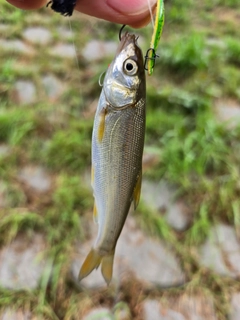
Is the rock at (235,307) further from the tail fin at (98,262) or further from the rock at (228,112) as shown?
the rock at (228,112)

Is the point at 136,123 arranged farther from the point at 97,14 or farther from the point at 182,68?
the point at 182,68

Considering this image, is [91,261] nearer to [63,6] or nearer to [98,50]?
[63,6]

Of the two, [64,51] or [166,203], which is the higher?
[64,51]

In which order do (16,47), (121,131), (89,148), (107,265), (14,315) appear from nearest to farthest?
1. (121,131)
2. (107,265)
3. (14,315)
4. (89,148)
5. (16,47)

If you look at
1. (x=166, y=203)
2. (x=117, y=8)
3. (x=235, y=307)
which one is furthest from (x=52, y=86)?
(x=235, y=307)

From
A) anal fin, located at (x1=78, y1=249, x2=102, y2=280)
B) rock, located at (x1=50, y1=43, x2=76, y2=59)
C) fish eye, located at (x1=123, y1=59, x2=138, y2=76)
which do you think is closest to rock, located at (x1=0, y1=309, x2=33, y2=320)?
anal fin, located at (x1=78, y1=249, x2=102, y2=280)

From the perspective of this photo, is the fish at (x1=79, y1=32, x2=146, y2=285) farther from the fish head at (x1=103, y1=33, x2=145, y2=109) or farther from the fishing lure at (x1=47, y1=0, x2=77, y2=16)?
the fishing lure at (x1=47, y1=0, x2=77, y2=16)
